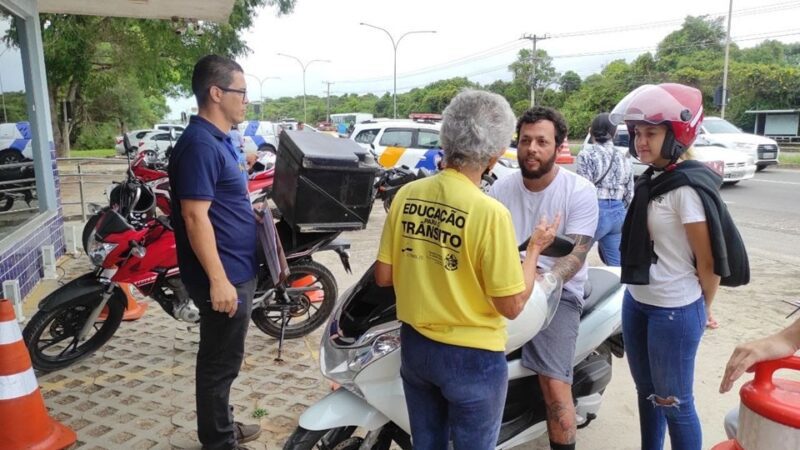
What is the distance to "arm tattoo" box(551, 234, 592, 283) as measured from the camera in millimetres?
2369

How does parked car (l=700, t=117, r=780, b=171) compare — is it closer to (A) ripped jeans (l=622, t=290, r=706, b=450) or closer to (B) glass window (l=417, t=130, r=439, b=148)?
(B) glass window (l=417, t=130, r=439, b=148)

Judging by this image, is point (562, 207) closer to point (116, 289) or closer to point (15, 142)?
point (116, 289)

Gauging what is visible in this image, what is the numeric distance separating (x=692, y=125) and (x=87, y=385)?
3628 mm

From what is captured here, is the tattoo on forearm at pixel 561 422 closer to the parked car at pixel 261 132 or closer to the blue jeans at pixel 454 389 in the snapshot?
the blue jeans at pixel 454 389

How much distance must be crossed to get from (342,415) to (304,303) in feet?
7.32

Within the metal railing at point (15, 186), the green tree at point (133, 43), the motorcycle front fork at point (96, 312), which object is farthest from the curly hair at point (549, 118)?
the green tree at point (133, 43)

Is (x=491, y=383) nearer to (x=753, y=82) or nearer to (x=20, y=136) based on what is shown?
(x=20, y=136)

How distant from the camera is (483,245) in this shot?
166 cm

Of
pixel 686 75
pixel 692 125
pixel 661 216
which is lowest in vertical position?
pixel 661 216

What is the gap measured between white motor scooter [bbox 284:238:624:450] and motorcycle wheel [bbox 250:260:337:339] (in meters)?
1.88

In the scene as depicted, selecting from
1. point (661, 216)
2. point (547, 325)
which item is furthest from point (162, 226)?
point (661, 216)

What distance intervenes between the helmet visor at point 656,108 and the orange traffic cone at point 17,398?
2.93m

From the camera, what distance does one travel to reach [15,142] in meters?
6.00

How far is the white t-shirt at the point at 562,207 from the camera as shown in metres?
2.46
